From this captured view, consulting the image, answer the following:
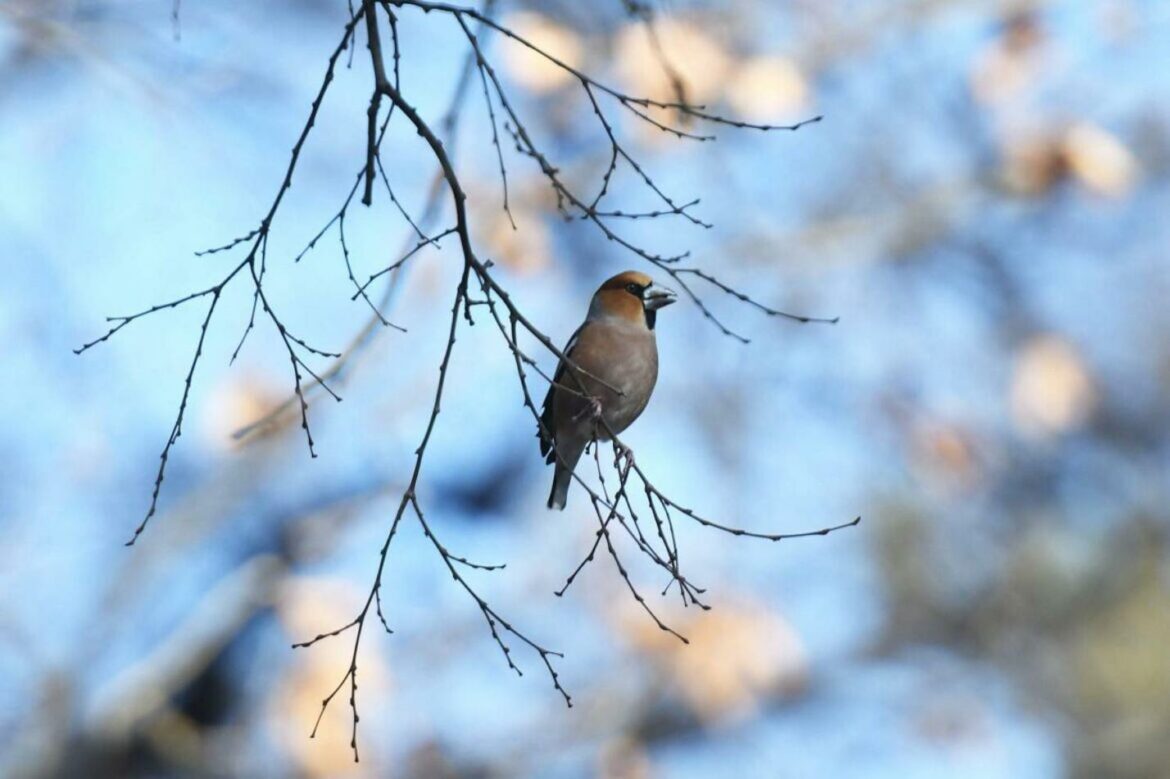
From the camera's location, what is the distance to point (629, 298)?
178 inches

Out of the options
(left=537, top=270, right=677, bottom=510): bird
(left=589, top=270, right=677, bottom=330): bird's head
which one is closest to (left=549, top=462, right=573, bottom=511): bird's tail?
(left=537, top=270, right=677, bottom=510): bird

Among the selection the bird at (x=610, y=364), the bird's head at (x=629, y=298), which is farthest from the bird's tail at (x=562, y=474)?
the bird's head at (x=629, y=298)

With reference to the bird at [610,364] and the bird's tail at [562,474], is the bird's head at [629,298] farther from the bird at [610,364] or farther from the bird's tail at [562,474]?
the bird's tail at [562,474]

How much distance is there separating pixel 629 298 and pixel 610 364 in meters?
0.34

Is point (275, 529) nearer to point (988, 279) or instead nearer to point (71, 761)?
point (71, 761)

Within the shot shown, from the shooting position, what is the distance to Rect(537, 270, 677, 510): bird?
167 inches

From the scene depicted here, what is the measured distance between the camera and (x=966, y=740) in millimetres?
12617

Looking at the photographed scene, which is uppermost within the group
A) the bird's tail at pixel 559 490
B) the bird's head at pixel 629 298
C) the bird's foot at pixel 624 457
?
the bird's head at pixel 629 298

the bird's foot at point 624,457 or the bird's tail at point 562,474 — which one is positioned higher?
the bird's tail at point 562,474

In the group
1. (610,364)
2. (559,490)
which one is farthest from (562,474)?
(610,364)

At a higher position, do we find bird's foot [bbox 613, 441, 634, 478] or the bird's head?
the bird's head

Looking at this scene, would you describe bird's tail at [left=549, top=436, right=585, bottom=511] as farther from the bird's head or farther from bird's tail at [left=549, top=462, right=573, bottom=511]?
the bird's head

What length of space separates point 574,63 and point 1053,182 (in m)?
3.52

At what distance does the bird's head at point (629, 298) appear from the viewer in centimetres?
447
